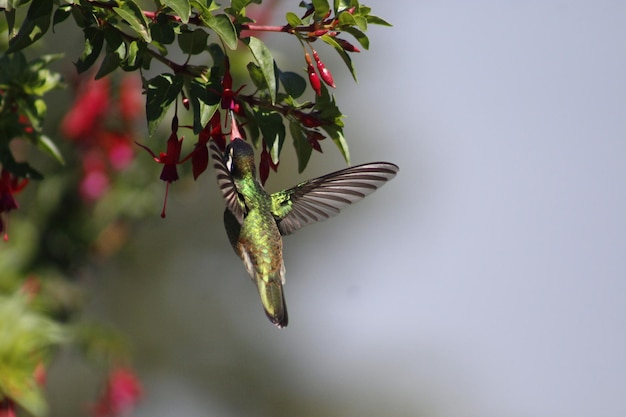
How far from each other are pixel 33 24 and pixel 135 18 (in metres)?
0.22

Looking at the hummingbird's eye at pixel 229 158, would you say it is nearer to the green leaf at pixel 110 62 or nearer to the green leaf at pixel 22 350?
the green leaf at pixel 110 62

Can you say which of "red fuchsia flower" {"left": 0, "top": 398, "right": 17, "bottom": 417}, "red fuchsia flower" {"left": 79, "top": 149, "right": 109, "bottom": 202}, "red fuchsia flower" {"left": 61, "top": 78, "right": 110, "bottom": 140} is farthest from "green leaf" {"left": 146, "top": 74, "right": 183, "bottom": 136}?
"red fuchsia flower" {"left": 61, "top": 78, "right": 110, "bottom": 140}

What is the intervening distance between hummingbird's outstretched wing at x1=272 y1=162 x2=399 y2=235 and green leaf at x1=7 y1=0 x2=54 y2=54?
619mm

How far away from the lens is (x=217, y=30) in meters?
1.60

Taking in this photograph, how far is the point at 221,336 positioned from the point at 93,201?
544cm

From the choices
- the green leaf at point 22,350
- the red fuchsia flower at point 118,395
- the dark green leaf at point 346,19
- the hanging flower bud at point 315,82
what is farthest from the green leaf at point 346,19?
the red fuchsia flower at point 118,395

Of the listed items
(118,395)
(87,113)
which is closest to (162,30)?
(87,113)

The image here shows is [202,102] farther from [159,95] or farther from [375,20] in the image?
[375,20]

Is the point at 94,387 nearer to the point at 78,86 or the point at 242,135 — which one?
the point at 78,86

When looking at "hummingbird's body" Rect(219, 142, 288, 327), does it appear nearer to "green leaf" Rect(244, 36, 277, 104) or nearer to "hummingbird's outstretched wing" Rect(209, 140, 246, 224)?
"hummingbird's outstretched wing" Rect(209, 140, 246, 224)

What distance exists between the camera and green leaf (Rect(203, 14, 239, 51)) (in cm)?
159

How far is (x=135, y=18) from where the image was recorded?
5.23 feet

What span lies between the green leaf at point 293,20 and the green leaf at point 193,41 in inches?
6.0

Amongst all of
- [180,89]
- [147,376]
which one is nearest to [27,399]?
[180,89]
